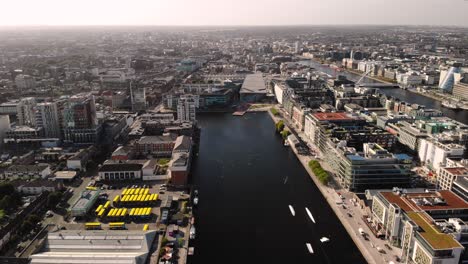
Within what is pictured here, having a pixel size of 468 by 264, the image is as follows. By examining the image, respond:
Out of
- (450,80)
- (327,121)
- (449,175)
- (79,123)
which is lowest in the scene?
(449,175)

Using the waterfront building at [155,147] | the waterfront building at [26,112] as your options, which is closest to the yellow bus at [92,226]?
the waterfront building at [155,147]

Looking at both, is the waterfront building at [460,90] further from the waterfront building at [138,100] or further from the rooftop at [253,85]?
the waterfront building at [138,100]

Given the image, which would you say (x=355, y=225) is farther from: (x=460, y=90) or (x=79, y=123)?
(x=460, y=90)

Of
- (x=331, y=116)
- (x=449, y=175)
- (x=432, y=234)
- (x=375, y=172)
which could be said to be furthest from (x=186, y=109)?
(x=432, y=234)

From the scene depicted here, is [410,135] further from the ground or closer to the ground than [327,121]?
closer to the ground

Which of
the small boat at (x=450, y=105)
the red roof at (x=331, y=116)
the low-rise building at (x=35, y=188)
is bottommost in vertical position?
the low-rise building at (x=35, y=188)

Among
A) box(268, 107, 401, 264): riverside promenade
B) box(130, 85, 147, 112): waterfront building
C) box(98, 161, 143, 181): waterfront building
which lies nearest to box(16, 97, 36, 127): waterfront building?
box(130, 85, 147, 112): waterfront building

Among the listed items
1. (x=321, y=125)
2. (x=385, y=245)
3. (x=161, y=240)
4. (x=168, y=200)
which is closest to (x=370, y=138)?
(x=321, y=125)

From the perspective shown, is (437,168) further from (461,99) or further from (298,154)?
(461,99)
